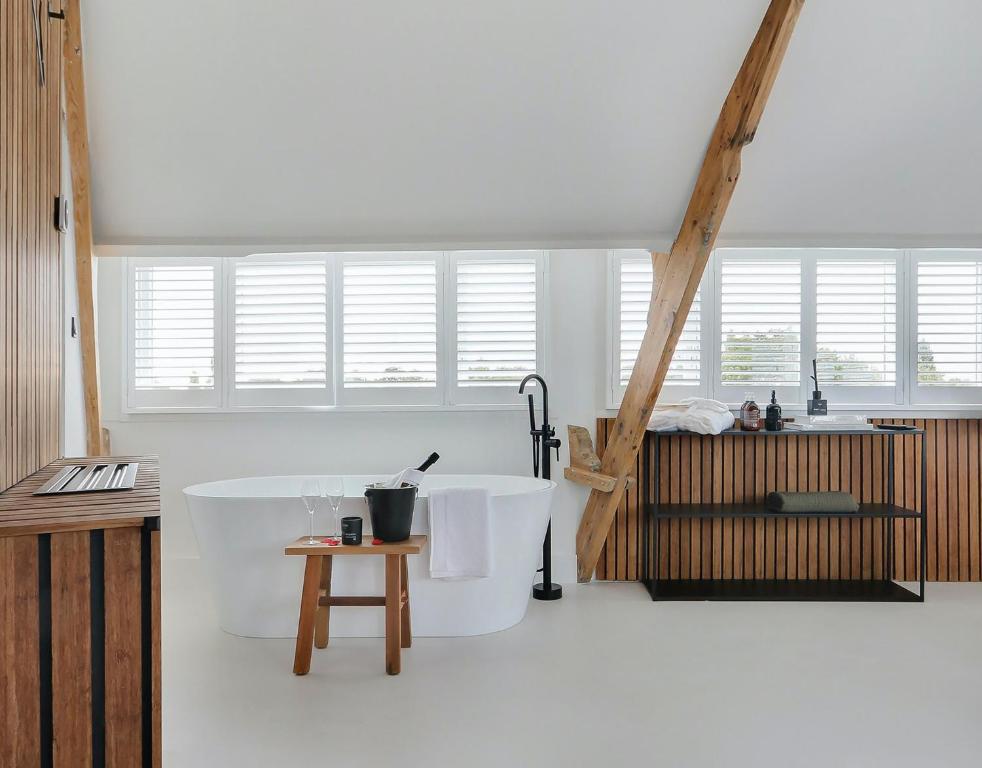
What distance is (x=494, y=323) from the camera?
5090mm

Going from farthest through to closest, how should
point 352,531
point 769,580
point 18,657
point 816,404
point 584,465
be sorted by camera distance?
1. point 769,580
2. point 816,404
3. point 584,465
4. point 352,531
5. point 18,657

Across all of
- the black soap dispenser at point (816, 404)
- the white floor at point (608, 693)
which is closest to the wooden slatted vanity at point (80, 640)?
the white floor at point (608, 693)

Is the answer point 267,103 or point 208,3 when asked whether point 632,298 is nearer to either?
point 267,103

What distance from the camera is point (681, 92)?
3.60 m

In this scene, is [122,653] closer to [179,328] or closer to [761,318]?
[179,328]

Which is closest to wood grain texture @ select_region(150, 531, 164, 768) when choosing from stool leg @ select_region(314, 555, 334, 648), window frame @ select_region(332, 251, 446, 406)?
stool leg @ select_region(314, 555, 334, 648)

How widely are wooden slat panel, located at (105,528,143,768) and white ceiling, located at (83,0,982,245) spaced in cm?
251

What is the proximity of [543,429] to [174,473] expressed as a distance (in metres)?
2.36

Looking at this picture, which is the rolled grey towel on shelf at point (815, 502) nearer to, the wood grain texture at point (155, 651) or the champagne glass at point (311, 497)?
the champagne glass at point (311, 497)

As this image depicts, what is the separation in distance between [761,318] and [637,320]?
2.59 ft

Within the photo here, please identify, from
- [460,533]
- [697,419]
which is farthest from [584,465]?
[460,533]

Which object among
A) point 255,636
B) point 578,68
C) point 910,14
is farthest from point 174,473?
point 910,14

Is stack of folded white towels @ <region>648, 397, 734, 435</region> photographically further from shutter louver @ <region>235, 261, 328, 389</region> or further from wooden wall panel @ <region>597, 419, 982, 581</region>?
shutter louver @ <region>235, 261, 328, 389</region>

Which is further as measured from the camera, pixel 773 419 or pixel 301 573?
pixel 773 419
